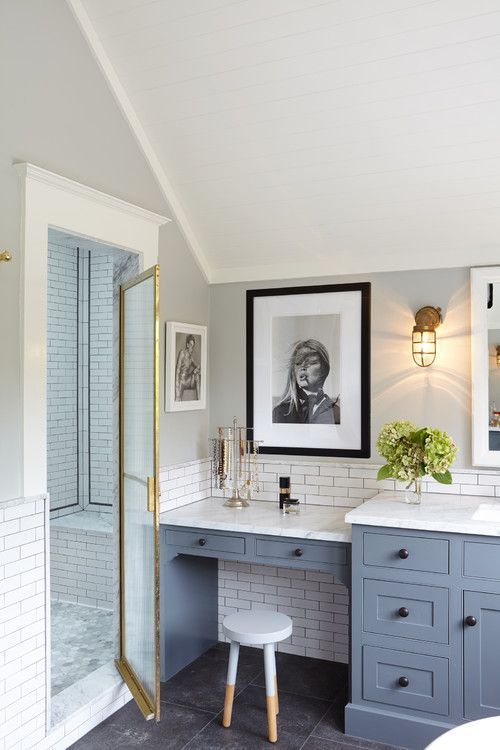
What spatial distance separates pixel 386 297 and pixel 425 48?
A: 1470 mm

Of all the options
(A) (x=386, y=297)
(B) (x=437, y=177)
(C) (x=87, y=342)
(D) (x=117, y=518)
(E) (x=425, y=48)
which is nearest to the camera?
(E) (x=425, y=48)

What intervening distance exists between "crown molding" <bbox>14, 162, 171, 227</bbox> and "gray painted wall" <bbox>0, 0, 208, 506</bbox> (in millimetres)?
58

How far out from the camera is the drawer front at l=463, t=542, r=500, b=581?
3.01 meters

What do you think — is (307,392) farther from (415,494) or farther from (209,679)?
(209,679)

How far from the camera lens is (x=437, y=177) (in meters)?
3.45

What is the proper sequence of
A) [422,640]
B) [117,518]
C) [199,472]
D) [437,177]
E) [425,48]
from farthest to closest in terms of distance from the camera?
[199,472], [117,518], [437,177], [422,640], [425,48]

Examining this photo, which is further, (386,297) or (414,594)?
(386,297)

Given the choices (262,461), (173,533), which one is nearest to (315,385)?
(262,461)

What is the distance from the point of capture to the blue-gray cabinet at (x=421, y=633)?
9.98ft

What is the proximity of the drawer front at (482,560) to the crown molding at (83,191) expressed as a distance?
2.32 meters

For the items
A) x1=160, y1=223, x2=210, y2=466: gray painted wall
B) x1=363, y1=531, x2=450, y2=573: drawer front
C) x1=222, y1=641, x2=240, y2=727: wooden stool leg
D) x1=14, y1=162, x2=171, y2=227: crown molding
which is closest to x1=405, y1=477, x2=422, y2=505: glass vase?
x1=363, y1=531, x2=450, y2=573: drawer front

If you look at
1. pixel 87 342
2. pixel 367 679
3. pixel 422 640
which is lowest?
pixel 367 679

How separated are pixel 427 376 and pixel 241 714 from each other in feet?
6.80

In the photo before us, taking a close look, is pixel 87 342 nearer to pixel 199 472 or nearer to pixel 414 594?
pixel 199 472
